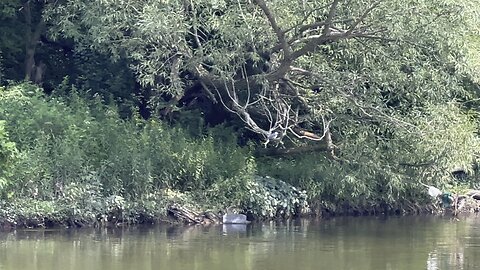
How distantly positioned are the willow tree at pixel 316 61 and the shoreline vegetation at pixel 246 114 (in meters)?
0.04

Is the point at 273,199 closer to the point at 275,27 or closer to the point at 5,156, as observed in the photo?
the point at 275,27

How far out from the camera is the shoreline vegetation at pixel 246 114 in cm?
1898

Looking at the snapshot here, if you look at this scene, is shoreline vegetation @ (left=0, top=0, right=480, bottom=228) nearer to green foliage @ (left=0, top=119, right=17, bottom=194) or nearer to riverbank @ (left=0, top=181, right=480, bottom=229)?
riverbank @ (left=0, top=181, right=480, bottom=229)

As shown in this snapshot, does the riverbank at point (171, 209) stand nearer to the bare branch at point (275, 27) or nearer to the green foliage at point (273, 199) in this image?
the green foliage at point (273, 199)

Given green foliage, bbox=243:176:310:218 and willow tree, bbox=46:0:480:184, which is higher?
willow tree, bbox=46:0:480:184

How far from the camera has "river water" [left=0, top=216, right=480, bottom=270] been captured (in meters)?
14.6

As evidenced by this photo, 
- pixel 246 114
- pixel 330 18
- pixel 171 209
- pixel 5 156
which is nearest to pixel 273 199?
pixel 246 114

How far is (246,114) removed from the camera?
20078 millimetres

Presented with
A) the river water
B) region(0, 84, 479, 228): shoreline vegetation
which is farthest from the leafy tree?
the river water

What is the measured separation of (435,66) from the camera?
2088 cm

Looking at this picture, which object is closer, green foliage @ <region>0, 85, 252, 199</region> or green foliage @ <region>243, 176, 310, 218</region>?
green foliage @ <region>0, 85, 252, 199</region>

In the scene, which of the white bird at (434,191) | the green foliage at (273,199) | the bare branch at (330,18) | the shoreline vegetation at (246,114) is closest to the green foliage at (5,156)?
the shoreline vegetation at (246,114)

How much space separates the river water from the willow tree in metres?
2.09

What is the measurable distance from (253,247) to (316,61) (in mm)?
5941
